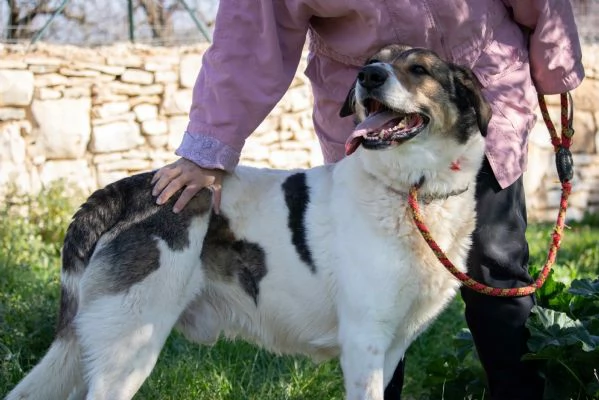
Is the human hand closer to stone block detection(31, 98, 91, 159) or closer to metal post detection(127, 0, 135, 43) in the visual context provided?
stone block detection(31, 98, 91, 159)

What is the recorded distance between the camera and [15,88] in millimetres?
7289

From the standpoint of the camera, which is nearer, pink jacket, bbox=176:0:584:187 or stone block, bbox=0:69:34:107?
pink jacket, bbox=176:0:584:187

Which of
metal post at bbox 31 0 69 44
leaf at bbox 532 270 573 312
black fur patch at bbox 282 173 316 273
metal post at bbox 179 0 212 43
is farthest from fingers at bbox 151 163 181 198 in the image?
metal post at bbox 179 0 212 43

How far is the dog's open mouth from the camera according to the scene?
9.12ft

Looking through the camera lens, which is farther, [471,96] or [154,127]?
[154,127]

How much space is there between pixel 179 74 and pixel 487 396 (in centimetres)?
528

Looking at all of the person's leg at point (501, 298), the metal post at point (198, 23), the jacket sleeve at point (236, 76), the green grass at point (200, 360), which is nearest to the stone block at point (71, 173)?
the green grass at point (200, 360)

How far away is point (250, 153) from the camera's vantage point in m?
8.41

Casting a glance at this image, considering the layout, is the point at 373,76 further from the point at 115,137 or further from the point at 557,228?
the point at 115,137

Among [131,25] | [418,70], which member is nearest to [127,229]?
[418,70]

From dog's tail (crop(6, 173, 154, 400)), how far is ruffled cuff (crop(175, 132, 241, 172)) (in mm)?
189

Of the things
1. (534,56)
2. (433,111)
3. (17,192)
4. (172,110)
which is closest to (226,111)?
(433,111)

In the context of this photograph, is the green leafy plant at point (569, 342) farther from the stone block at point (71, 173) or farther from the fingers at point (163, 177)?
the stone block at point (71, 173)

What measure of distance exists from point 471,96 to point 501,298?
0.74m
